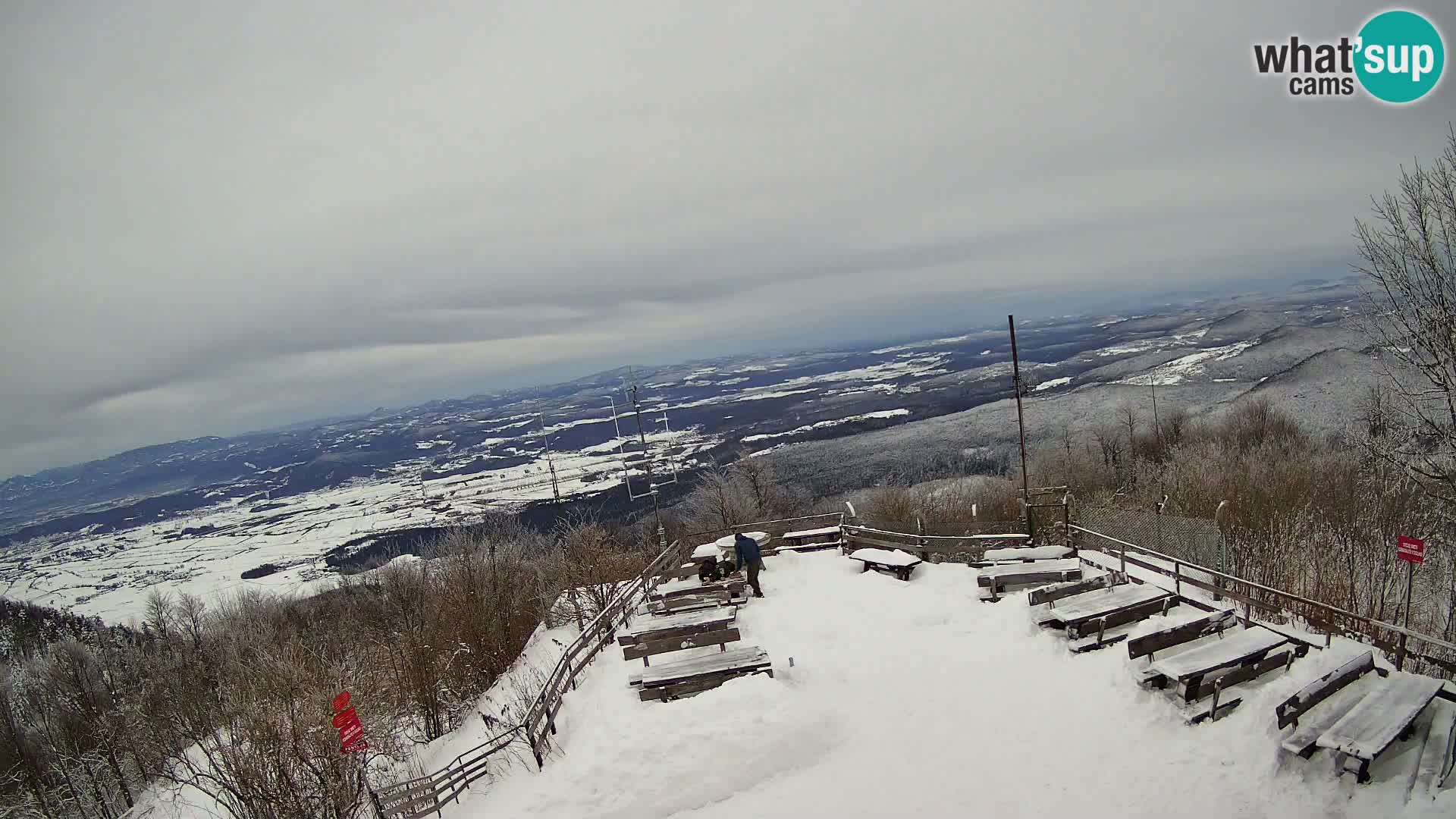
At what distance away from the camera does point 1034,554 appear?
14789 mm

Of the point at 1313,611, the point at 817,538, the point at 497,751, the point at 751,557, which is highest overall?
the point at 751,557

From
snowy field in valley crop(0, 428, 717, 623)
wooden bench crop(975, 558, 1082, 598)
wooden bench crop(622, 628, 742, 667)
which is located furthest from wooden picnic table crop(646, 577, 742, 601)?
snowy field in valley crop(0, 428, 717, 623)

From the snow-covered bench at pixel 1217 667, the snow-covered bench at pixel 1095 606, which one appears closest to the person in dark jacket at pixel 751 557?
the snow-covered bench at pixel 1095 606

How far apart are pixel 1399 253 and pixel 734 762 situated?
16.7m

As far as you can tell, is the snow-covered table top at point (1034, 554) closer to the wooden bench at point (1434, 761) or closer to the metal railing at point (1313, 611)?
the metal railing at point (1313, 611)

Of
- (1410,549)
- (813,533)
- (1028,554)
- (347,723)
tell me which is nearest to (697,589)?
(813,533)

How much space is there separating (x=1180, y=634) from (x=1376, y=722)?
2.85 metres

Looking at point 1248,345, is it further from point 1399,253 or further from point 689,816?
point 689,816

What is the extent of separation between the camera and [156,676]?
127ft

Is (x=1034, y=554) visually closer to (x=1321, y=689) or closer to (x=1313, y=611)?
(x=1313, y=611)

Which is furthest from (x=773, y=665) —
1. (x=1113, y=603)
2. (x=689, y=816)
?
(x=1113, y=603)

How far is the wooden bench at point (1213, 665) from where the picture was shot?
816cm

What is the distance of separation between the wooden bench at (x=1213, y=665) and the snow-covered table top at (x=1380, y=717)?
4.13 feet

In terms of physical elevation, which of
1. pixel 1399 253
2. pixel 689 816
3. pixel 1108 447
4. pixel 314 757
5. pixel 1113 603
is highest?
pixel 1399 253
